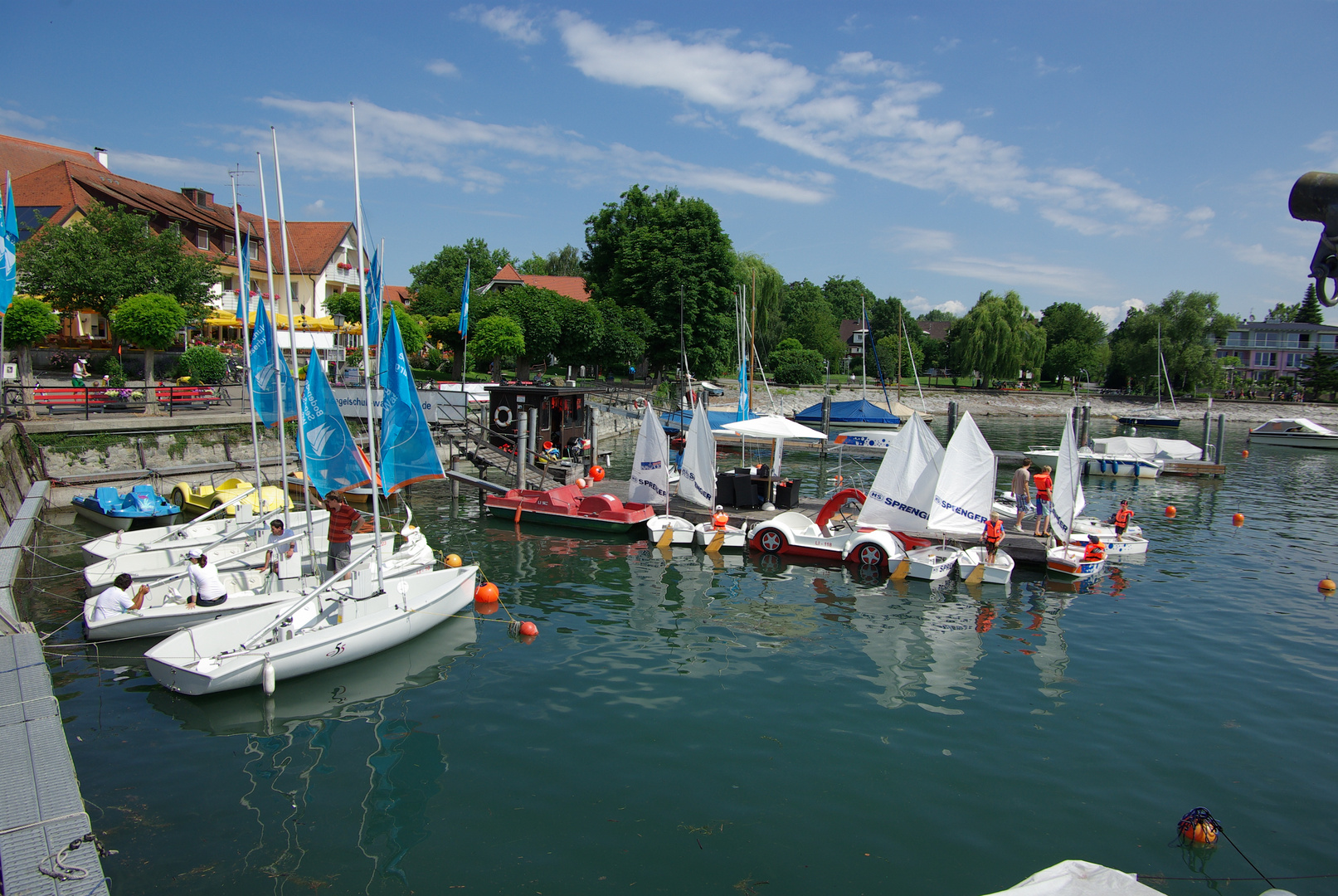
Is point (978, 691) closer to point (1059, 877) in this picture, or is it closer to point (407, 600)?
point (1059, 877)

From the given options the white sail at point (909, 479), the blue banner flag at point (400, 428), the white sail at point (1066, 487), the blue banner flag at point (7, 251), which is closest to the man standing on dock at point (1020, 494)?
the white sail at point (1066, 487)

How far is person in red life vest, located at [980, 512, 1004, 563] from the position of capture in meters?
17.8

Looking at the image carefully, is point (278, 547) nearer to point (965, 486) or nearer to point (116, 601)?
point (116, 601)

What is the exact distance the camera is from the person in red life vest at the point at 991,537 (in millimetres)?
17844

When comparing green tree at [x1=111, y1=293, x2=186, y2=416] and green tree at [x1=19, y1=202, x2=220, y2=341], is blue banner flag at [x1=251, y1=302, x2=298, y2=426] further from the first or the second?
green tree at [x1=19, y1=202, x2=220, y2=341]

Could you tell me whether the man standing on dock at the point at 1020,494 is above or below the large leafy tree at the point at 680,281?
below

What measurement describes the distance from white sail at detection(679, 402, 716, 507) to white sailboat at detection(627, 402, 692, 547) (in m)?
0.64

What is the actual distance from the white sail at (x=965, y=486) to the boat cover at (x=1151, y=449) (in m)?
26.2

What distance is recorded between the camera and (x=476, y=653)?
42.8ft

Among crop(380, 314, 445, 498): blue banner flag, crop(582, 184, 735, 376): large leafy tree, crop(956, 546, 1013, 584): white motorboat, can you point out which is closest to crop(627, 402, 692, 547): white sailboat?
crop(956, 546, 1013, 584): white motorboat

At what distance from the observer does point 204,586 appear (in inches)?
513

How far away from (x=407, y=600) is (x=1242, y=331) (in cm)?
11262

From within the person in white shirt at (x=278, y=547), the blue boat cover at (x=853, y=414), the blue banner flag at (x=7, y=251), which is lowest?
the person in white shirt at (x=278, y=547)

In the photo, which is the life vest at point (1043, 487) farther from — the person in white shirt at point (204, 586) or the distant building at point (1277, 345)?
the distant building at point (1277, 345)
